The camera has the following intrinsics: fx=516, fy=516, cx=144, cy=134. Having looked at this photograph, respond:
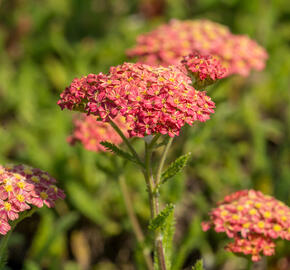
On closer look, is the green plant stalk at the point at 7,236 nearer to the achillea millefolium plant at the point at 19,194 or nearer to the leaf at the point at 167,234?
the achillea millefolium plant at the point at 19,194

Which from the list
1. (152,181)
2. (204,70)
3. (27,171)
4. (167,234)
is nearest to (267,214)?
(167,234)

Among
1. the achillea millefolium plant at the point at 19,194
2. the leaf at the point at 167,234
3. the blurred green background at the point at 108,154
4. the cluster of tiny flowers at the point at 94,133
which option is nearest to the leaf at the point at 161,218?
the leaf at the point at 167,234

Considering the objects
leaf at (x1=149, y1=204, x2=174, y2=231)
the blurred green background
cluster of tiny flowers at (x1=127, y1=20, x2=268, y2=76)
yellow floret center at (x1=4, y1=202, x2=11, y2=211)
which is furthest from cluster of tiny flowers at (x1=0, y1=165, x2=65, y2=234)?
cluster of tiny flowers at (x1=127, y1=20, x2=268, y2=76)

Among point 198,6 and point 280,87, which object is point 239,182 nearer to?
point 280,87

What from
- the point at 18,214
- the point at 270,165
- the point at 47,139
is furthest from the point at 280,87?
the point at 18,214

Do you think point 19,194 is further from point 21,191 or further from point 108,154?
point 108,154

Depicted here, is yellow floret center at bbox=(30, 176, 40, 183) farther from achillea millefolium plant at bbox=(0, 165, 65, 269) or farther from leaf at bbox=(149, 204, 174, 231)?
leaf at bbox=(149, 204, 174, 231)
